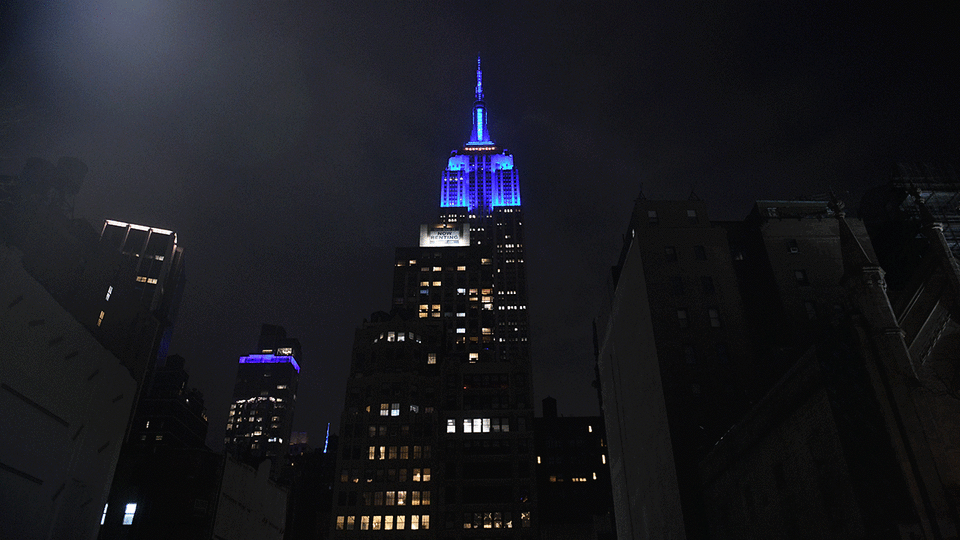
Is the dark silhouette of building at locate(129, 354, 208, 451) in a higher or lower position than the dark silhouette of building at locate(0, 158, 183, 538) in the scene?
higher

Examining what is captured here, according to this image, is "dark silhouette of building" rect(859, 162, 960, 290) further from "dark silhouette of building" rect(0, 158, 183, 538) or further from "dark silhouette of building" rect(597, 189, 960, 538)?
"dark silhouette of building" rect(0, 158, 183, 538)

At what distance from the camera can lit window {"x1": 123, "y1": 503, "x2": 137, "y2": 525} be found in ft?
143

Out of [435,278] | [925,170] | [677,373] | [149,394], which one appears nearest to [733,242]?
[677,373]

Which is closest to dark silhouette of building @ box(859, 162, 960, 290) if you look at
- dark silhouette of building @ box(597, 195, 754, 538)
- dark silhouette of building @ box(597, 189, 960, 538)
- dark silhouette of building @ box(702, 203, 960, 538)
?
dark silhouette of building @ box(597, 189, 960, 538)

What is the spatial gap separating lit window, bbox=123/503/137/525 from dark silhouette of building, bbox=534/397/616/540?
8971 centimetres

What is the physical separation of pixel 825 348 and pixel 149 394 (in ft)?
610

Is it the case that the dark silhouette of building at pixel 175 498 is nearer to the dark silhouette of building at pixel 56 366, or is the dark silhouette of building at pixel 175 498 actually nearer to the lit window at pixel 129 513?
the lit window at pixel 129 513

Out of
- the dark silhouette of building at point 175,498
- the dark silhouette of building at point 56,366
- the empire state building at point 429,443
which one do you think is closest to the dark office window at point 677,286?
the dark silhouette of building at point 56,366

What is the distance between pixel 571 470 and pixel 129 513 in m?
101

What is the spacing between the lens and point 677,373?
4422cm

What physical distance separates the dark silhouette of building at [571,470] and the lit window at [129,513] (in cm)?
8971

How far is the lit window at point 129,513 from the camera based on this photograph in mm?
43719

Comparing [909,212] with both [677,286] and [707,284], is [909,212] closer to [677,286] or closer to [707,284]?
[707,284]

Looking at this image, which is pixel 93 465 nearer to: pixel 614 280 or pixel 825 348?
pixel 825 348
